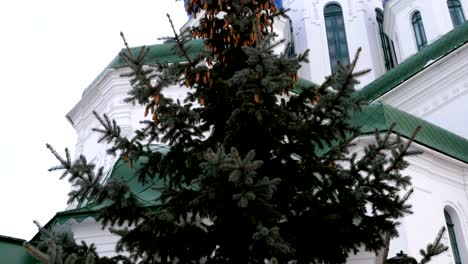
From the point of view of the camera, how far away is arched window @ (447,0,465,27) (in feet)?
49.6

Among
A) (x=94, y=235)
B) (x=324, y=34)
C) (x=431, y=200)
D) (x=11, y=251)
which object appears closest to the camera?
(x=11, y=251)

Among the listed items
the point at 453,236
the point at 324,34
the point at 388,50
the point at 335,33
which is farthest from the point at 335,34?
the point at 453,236

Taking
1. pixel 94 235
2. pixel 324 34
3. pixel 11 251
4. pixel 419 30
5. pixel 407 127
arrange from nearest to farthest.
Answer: pixel 11 251, pixel 94 235, pixel 407 127, pixel 419 30, pixel 324 34

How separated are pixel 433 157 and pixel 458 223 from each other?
1.03 meters

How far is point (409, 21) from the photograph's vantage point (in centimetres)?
1614

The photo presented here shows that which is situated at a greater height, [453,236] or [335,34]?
[335,34]

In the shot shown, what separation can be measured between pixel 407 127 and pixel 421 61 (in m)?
3.71

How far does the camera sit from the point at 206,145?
458cm

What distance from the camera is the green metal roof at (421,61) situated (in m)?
12.3

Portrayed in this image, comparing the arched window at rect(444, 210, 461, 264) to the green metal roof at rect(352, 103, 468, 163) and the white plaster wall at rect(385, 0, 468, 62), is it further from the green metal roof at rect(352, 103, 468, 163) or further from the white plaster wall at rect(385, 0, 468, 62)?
the white plaster wall at rect(385, 0, 468, 62)

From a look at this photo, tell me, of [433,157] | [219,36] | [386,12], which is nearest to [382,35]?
[386,12]

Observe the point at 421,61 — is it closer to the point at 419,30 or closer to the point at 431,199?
the point at 419,30

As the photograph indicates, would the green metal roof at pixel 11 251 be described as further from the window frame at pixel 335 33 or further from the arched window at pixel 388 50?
the arched window at pixel 388 50

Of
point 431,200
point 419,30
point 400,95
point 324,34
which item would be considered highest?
point 324,34
